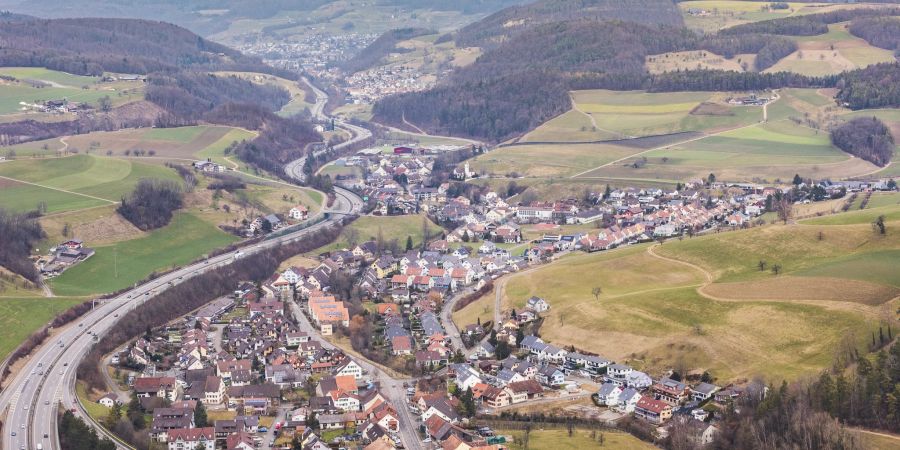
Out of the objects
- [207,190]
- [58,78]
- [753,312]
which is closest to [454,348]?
[753,312]

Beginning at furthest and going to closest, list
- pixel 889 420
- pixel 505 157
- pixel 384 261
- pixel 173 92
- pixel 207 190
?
pixel 173 92
pixel 505 157
pixel 207 190
pixel 384 261
pixel 889 420

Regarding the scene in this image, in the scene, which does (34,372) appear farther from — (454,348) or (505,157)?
(505,157)

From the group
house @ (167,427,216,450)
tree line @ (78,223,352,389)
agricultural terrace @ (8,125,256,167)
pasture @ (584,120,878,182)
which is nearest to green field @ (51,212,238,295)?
tree line @ (78,223,352,389)

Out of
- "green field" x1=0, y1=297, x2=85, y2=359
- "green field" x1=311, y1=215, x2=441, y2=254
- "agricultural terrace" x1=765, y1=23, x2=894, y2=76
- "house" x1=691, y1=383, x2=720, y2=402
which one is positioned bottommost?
"green field" x1=311, y1=215, x2=441, y2=254

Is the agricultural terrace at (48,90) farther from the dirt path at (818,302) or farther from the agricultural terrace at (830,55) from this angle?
the dirt path at (818,302)

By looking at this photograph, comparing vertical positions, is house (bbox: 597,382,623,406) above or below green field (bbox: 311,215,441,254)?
above

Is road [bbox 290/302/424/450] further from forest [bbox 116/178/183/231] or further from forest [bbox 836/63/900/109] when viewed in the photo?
forest [bbox 836/63/900/109]
